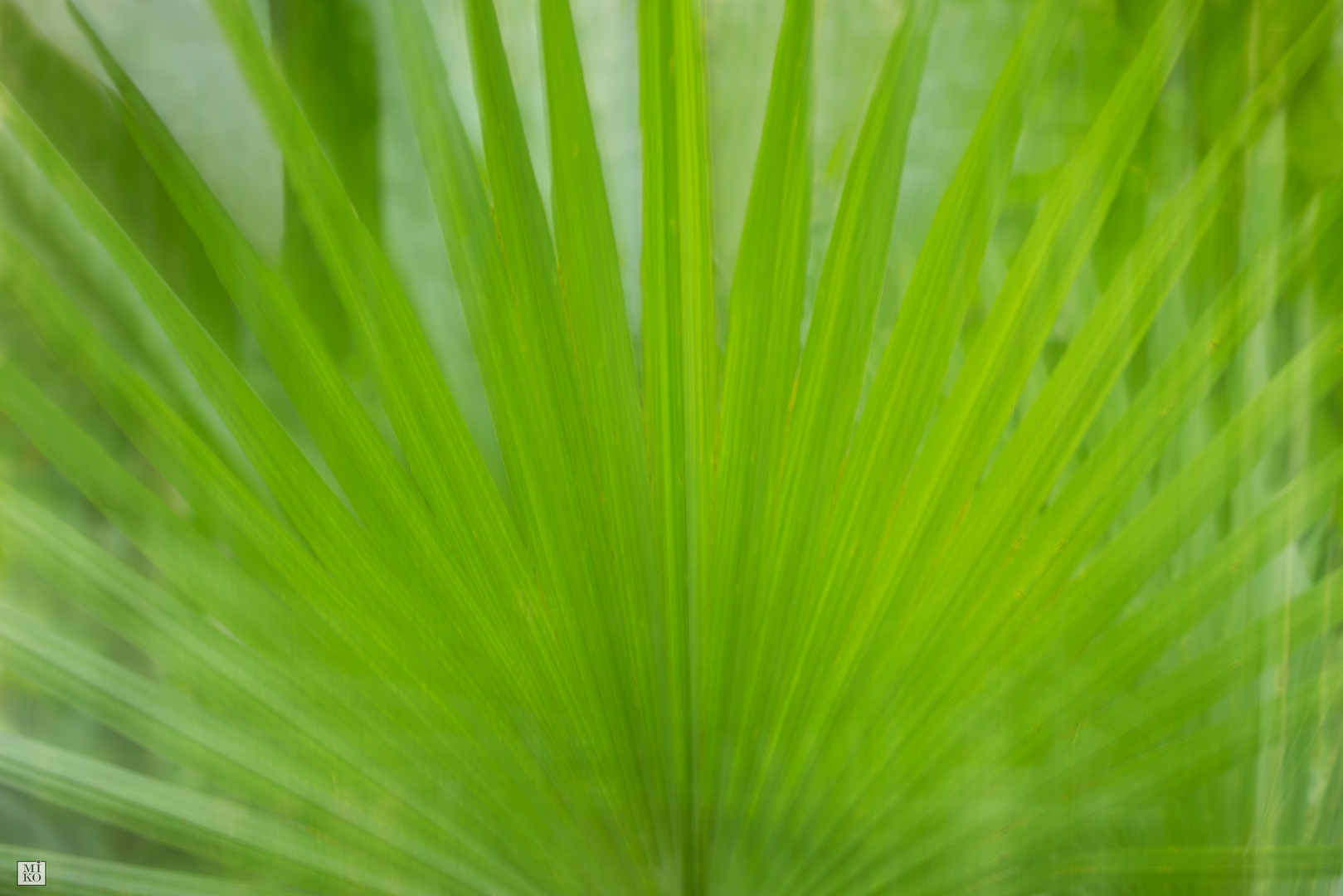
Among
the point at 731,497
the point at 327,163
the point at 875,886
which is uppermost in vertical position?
the point at 327,163

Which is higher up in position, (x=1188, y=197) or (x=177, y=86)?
(x=177, y=86)

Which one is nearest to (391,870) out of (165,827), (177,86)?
(165,827)

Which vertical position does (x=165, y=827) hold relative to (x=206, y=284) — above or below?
below

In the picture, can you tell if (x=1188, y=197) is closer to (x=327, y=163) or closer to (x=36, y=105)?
(x=327, y=163)

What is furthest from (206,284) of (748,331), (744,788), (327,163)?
(744,788)

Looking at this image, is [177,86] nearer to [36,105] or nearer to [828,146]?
[36,105]

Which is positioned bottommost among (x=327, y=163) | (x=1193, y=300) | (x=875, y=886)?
(x=875, y=886)

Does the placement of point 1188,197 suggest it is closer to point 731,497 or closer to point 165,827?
point 731,497
